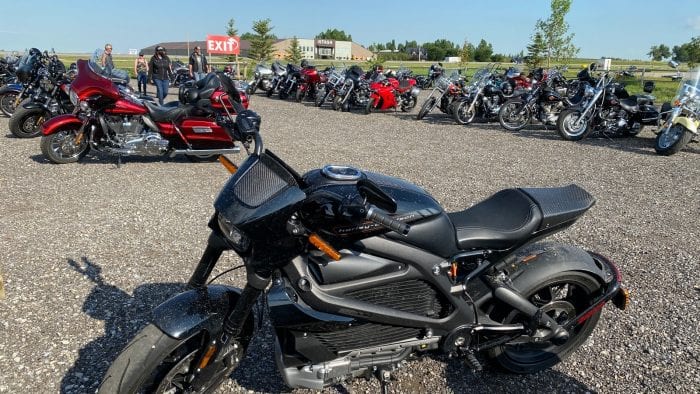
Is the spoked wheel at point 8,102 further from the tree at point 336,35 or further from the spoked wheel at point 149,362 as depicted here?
the tree at point 336,35

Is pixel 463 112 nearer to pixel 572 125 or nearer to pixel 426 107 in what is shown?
pixel 426 107

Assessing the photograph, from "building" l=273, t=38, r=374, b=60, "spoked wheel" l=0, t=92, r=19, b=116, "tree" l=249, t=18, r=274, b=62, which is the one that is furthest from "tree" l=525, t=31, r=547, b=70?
"building" l=273, t=38, r=374, b=60

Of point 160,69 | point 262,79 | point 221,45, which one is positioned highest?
point 221,45

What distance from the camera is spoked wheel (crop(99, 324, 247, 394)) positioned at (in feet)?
6.67

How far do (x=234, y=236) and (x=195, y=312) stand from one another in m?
0.45

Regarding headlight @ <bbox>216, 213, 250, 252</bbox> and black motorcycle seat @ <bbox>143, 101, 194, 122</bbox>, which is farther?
black motorcycle seat @ <bbox>143, 101, 194, 122</bbox>

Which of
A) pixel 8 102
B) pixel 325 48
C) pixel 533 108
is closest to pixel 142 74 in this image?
pixel 8 102

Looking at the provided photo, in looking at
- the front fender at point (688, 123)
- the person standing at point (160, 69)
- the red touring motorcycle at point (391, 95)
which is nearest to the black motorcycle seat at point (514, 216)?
the front fender at point (688, 123)

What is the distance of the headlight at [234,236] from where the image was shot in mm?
1883

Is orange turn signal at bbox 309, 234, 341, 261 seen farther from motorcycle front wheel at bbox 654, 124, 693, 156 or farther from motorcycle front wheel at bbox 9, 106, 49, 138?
motorcycle front wheel at bbox 654, 124, 693, 156

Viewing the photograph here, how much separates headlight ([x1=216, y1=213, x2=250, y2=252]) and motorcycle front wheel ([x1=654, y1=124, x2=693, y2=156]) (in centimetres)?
920

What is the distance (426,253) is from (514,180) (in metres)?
5.25

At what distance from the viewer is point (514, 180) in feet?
22.9

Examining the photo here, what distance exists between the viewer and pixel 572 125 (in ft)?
33.2
